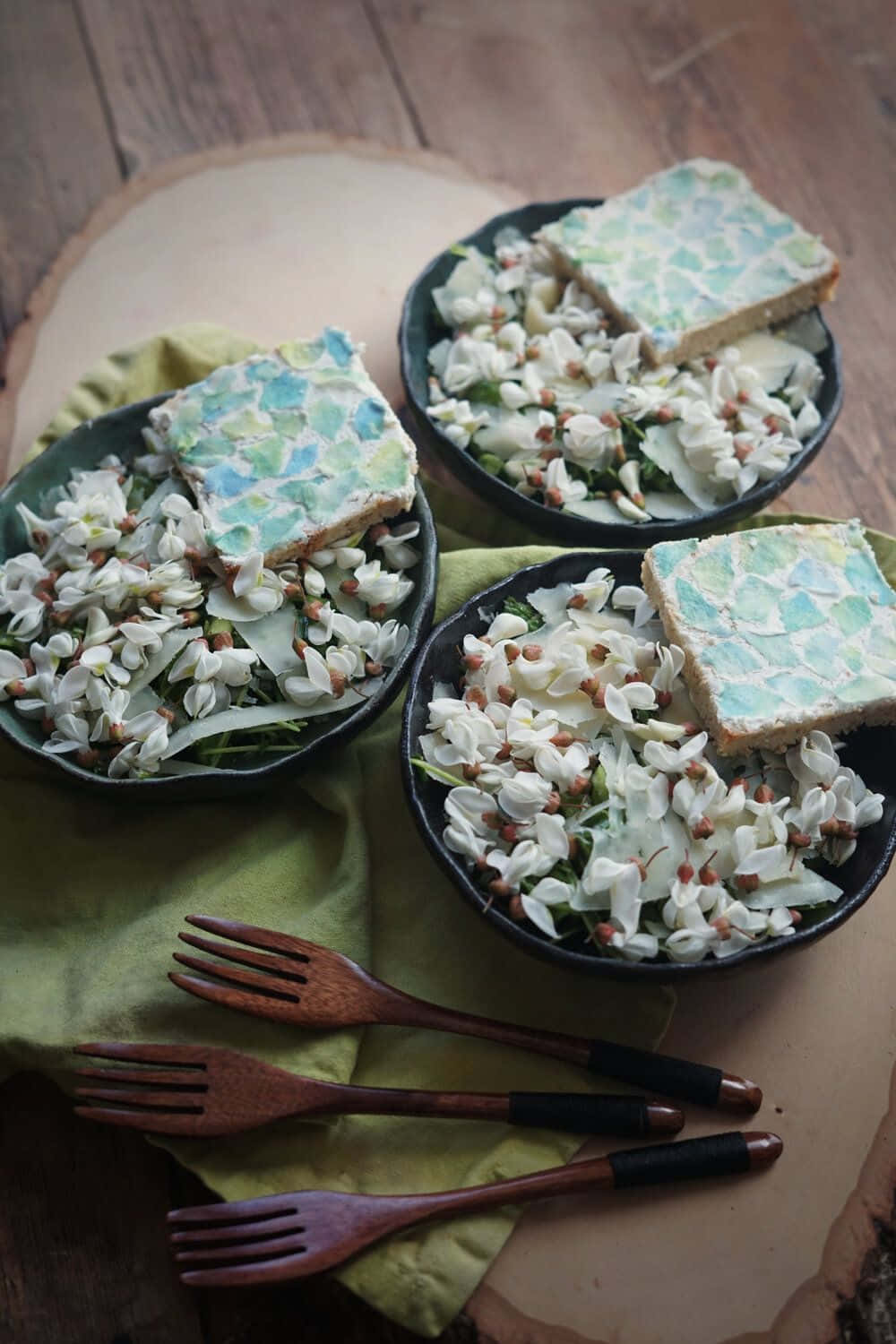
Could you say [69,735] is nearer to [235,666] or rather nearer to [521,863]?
[235,666]

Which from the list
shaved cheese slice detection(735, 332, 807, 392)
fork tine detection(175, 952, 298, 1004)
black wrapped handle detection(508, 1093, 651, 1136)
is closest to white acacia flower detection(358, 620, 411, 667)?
fork tine detection(175, 952, 298, 1004)

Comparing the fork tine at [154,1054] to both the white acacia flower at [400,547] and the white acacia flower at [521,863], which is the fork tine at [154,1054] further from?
the white acacia flower at [400,547]

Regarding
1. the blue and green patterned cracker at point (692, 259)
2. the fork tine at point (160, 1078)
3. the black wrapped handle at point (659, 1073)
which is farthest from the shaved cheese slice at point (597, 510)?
the fork tine at point (160, 1078)

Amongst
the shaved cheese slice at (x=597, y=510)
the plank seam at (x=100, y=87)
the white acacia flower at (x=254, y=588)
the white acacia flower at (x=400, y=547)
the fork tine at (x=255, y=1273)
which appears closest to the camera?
the fork tine at (x=255, y=1273)

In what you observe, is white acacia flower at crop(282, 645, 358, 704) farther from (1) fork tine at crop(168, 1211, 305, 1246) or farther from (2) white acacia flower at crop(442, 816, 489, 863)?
(1) fork tine at crop(168, 1211, 305, 1246)

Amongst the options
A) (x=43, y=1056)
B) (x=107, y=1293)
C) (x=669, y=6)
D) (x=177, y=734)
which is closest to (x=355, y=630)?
(x=177, y=734)

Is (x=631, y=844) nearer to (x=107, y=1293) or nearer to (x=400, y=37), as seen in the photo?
(x=107, y=1293)
